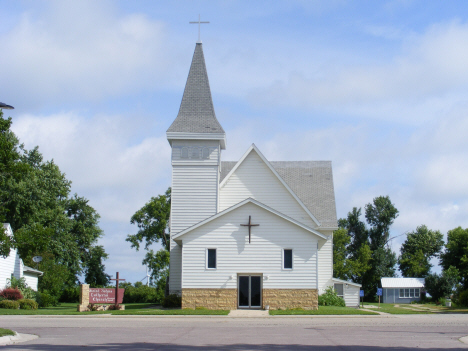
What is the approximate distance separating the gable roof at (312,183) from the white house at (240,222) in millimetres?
75

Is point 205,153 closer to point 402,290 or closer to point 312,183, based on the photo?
point 312,183

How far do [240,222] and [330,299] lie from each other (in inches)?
367

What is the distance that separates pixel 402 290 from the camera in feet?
218

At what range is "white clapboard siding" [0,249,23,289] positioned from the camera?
41594 millimetres

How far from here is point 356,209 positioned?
78125 mm

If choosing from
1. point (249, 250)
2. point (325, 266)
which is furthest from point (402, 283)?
point (249, 250)

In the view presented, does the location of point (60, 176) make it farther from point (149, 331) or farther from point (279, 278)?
point (149, 331)

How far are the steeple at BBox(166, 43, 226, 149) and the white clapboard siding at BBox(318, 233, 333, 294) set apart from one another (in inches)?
387

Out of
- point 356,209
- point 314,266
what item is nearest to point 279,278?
point 314,266

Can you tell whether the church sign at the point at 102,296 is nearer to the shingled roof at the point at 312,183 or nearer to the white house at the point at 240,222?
the white house at the point at 240,222

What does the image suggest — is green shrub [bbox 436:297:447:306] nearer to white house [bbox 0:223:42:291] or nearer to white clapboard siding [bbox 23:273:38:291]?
white house [bbox 0:223:42:291]

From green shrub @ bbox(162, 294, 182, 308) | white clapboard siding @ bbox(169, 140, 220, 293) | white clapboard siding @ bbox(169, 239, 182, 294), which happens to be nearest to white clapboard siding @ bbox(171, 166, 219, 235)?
white clapboard siding @ bbox(169, 140, 220, 293)

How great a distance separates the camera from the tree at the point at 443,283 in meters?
60.5

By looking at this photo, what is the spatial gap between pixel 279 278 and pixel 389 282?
37.3m
